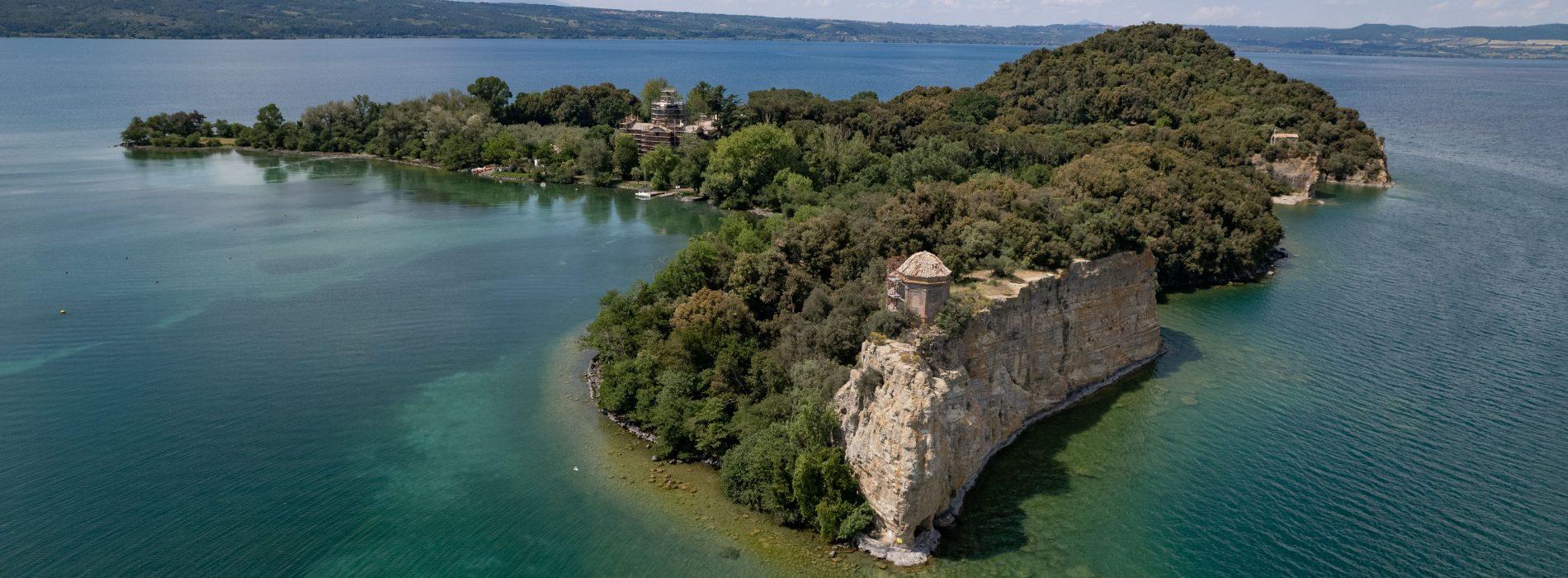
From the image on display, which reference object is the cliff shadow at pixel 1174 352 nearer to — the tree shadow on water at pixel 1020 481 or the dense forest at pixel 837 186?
the tree shadow on water at pixel 1020 481

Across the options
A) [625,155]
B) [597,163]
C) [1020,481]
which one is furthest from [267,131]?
[1020,481]

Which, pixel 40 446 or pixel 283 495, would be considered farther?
pixel 40 446

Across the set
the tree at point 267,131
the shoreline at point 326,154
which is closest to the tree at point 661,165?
the shoreline at point 326,154

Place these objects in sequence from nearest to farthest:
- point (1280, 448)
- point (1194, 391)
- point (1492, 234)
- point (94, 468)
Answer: point (94, 468) → point (1280, 448) → point (1194, 391) → point (1492, 234)

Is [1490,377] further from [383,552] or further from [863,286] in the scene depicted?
[383,552]

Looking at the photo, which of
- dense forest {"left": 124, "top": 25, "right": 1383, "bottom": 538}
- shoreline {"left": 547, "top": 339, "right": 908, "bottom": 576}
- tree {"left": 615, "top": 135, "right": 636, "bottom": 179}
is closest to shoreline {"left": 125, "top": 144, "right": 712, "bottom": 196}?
dense forest {"left": 124, "top": 25, "right": 1383, "bottom": 538}

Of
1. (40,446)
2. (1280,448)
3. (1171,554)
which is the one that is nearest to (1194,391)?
(1280,448)

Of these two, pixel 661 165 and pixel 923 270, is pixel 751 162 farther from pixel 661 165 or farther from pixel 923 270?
pixel 923 270
